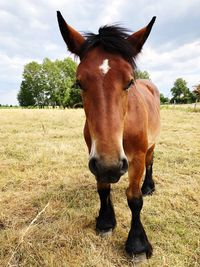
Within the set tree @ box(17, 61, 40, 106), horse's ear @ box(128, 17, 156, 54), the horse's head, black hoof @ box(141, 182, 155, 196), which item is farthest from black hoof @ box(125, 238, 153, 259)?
tree @ box(17, 61, 40, 106)

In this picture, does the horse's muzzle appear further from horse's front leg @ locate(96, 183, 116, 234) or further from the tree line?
the tree line

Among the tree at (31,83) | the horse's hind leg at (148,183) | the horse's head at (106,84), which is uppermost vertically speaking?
the tree at (31,83)

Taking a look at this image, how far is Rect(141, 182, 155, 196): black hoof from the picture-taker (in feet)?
12.8

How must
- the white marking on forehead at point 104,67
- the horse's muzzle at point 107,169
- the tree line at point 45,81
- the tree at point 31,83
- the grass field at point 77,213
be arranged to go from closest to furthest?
the horse's muzzle at point 107,169 < the white marking on forehead at point 104,67 < the grass field at point 77,213 < the tree line at point 45,81 < the tree at point 31,83

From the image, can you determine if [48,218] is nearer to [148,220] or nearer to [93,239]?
[93,239]

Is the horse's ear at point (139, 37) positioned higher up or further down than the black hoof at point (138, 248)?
higher up

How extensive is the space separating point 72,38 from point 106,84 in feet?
2.54

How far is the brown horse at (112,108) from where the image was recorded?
1.79 meters

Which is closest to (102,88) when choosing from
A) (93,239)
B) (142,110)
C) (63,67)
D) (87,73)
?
(87,73)

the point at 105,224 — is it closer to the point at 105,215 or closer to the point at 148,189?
the point at 105,215

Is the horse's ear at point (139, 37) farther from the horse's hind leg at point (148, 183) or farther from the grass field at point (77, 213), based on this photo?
the horse's hind leg at point (148, 183)

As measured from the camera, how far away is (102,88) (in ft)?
6.27

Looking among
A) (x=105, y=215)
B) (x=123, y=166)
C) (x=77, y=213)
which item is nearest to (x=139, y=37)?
(x=123, y=166)

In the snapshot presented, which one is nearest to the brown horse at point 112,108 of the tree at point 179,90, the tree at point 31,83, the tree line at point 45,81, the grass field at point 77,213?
the grass field at point 77,213
